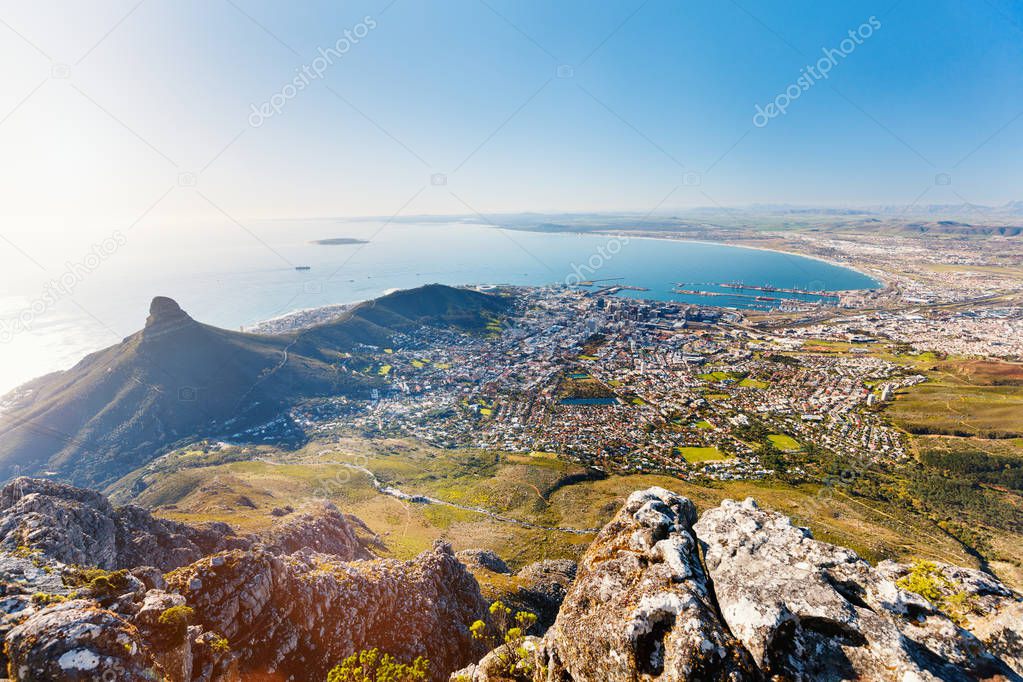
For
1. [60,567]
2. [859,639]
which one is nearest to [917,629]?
[859,639]

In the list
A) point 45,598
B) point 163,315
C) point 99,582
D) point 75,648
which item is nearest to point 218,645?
point 99,582

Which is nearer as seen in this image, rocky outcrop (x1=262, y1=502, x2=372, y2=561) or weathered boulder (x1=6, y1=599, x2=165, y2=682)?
weathered boulder (x1=6, y1=599, x2=165, y2=682)

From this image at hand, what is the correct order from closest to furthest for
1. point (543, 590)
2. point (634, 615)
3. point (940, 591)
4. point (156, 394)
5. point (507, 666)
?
point (634, 615), point (940, 591), point (507, 666), point (543, 590), point (156, 394)

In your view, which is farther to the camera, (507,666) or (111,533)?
(111,533)

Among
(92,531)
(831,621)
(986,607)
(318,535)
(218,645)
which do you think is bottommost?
(318,535)

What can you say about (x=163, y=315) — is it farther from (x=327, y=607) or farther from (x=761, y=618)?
(x=761, y=618)

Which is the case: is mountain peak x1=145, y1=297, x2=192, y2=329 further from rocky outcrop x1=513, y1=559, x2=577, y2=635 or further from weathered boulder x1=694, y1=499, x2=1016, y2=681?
weathered boulder x1=694, y1=499, x2=1016, y2=681

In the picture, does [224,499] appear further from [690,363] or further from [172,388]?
[690,363]

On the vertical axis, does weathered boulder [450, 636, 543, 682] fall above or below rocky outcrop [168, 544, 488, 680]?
above

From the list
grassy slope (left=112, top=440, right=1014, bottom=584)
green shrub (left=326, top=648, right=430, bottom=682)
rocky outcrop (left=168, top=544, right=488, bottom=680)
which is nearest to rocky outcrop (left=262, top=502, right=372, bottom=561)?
grassy slope (left=112, top=440, right=1014, bottom=584)
